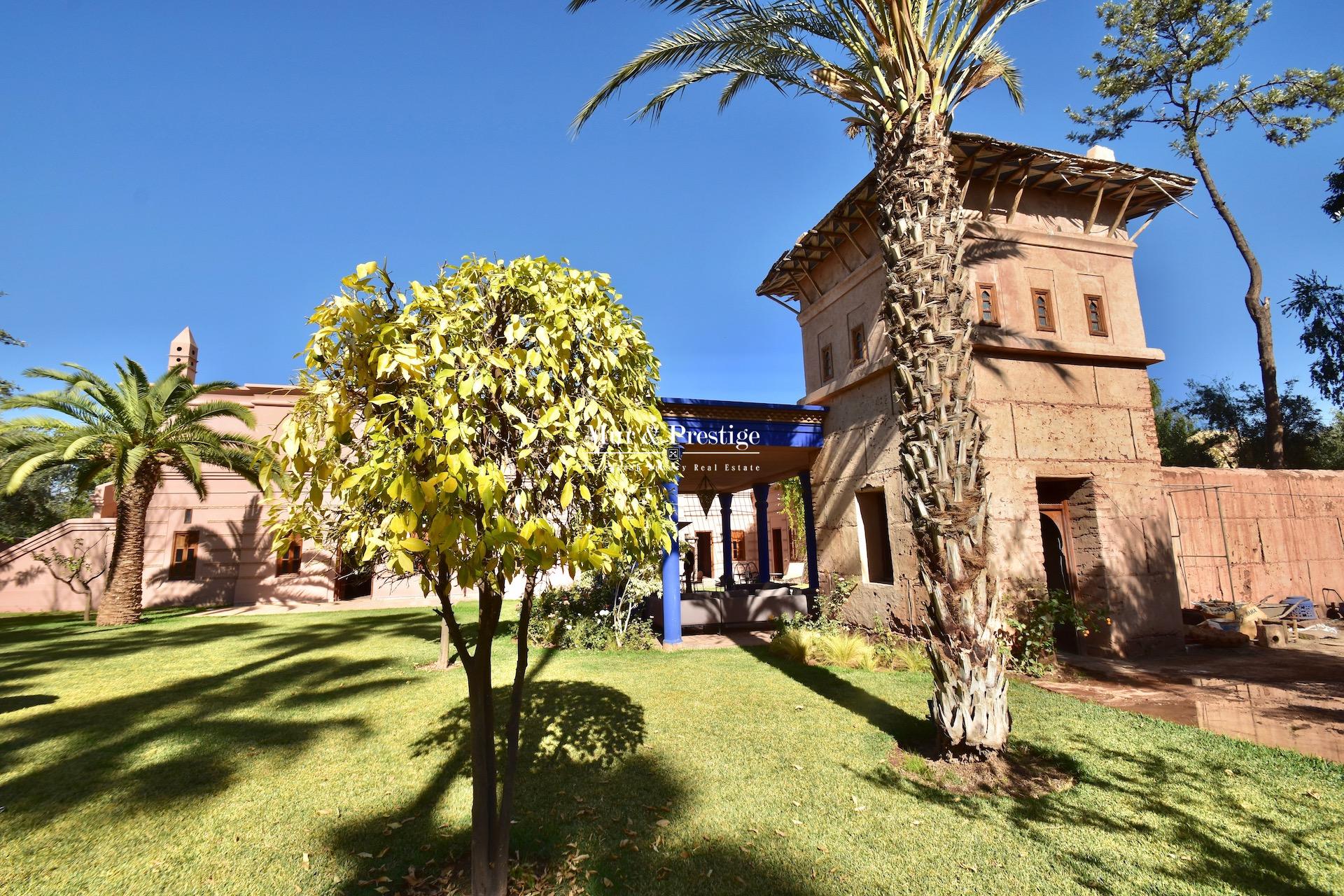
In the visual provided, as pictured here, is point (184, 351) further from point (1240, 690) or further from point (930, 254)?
point (1240, 690)

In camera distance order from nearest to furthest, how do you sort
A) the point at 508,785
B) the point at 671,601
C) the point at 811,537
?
the point at 508,785
the point at 671,601
the point at 811,537

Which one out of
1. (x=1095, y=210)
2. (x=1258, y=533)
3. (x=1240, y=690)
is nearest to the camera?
(x=1240, y=690)

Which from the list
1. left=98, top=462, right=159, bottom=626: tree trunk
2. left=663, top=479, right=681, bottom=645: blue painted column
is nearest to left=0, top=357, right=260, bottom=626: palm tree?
left=98, top=462, right=159, bottom=626: tree trunk

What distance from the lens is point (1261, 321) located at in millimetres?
16672

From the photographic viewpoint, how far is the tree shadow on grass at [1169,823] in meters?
3.51

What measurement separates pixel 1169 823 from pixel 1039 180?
385 inches

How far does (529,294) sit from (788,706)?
19.6 ft

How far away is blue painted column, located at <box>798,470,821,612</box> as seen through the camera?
40.8 ft

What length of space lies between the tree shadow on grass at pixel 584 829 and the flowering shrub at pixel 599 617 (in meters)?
4.91

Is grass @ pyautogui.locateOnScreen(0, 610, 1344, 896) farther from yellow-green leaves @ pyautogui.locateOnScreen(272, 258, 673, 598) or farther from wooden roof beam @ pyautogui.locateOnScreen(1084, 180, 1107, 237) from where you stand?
wooden roof beam @ pyautogui.locateOnScreen(1084, 180, 1107, 237)

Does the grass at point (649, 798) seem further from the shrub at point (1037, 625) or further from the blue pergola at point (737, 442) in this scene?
the blue pergola at point (737, 442)

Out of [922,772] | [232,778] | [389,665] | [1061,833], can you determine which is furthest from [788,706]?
[389,665]

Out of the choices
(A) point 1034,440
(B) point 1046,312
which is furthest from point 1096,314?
(A) point 1034,440

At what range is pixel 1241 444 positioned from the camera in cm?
2458
